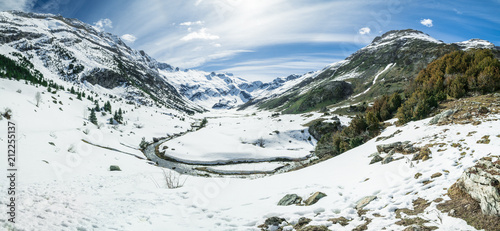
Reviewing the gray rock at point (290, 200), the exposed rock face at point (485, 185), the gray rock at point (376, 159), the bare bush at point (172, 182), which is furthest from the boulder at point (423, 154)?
the bare bush at point (172, 182)

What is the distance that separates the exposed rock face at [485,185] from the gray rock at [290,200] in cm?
651

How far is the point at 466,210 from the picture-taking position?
20.4ft

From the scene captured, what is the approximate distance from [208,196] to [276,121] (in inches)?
2504

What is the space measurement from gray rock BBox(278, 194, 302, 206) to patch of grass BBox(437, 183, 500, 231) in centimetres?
594

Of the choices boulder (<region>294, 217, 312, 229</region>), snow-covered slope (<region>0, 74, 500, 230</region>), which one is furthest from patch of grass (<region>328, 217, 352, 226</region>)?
boulder (<region>294, 217, 312, 229</region>)

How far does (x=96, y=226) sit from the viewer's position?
31.1ft

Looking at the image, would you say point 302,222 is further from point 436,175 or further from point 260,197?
point 436,175

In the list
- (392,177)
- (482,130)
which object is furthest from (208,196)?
(482,130)

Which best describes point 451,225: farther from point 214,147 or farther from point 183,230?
point 214,147

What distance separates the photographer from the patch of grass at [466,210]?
5.50m

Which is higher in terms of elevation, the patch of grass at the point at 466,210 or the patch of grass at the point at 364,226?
the patch of grass at the point at 466,210

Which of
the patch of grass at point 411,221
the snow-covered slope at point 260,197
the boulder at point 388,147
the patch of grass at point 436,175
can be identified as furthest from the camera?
the boulder at point 388,147

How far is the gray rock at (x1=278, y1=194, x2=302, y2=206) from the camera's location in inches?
445

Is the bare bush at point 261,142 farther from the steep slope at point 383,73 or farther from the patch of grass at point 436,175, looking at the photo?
the steep slope at point 383,73
